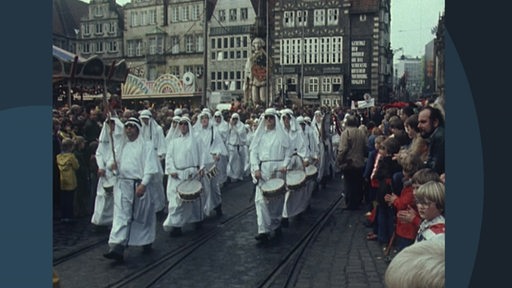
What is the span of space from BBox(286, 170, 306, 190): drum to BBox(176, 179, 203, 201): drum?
124 cm

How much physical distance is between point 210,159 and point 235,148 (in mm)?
5617

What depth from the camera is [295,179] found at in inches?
360

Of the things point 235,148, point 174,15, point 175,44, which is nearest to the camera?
point 175,44

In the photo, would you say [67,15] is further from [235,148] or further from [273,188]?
[235,148]

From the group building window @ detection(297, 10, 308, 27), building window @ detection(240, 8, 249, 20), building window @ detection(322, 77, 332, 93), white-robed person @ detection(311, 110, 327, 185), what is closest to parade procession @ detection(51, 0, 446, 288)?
building window @ detection(240, 8, 249, 20)

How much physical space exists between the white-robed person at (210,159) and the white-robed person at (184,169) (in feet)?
0.88

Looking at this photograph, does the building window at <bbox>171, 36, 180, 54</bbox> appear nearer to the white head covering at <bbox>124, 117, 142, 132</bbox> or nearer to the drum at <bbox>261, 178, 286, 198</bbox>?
the white head covering at <bbox>124, 117, 142, 132</bbox>

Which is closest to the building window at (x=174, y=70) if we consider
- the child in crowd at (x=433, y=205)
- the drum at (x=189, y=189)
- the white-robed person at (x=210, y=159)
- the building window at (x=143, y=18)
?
the building window at (x=143, y=18)

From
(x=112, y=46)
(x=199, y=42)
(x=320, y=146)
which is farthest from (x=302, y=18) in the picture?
(x=112, y=46)

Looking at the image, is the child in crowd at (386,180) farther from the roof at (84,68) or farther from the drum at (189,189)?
the roof at (84,68)

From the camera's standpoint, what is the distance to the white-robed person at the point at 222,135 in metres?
14.6
